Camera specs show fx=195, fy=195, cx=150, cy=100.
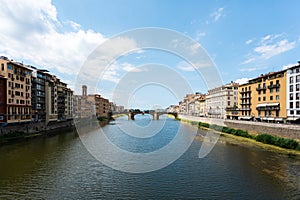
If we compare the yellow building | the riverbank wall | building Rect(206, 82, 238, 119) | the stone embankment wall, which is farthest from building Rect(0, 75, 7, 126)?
building Rect(206, 82, 238, 119)

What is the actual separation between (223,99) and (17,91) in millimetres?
55872

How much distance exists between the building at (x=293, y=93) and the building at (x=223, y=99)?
2317 centimetres

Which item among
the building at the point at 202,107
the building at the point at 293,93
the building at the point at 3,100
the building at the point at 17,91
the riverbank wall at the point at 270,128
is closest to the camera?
the riverbank wall at the point at 270,128

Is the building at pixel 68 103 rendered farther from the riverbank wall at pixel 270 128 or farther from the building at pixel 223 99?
the building at pixel 223 99

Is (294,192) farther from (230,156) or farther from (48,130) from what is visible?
(48,130)

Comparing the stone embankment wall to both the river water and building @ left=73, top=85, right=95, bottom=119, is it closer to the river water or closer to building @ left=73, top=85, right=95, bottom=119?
the river water

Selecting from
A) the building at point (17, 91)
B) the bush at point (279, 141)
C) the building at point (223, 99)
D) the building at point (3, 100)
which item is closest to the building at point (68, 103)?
the building at point (17, 91)

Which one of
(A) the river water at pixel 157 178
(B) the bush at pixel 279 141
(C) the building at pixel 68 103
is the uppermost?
(C) the building at pixel 68 103

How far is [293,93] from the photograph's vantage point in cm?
3584

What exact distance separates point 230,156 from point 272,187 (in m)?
9.08

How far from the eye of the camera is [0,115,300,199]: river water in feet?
42.7

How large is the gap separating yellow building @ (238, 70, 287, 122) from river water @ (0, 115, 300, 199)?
791 inches

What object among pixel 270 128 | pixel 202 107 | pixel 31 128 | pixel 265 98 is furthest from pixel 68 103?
pixel 202 107

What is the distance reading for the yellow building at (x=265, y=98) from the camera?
127ft
